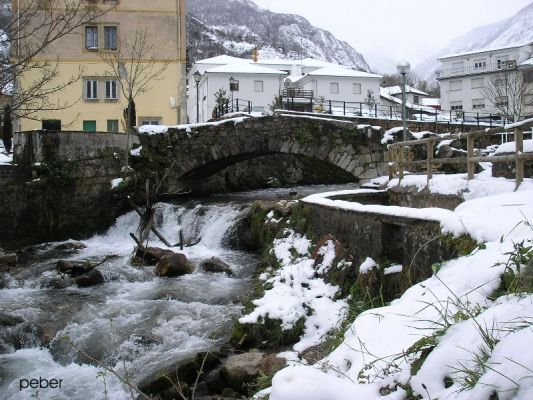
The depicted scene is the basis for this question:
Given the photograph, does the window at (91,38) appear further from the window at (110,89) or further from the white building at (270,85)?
the white building at (270,85)

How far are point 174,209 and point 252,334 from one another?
1051 cm

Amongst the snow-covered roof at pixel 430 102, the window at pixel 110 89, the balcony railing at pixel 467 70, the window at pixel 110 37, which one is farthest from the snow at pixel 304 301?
the snow-covered roof at pixel 430 102

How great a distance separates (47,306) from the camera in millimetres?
9117

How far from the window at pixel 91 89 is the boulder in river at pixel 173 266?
1815 centimetres

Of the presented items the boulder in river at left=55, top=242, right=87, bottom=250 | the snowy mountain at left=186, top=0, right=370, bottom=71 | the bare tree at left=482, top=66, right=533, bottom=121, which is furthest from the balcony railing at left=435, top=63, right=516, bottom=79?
the snowy mountain at left=186, top=0, right=370, bottom=71

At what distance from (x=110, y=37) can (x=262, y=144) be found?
12688 mm

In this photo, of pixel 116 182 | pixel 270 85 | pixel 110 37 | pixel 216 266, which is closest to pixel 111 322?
pixel 216 266

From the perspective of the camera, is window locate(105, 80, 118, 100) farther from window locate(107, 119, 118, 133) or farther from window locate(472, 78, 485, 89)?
window locate(472, 78, 485, 89)

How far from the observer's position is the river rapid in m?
6.34

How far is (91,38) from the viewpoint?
26828 mm

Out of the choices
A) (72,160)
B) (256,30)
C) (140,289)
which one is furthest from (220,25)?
(140,289)

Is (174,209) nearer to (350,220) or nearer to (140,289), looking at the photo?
(140,289)

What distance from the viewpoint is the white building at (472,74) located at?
47.5 metres

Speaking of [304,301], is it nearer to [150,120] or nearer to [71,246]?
[71,246]
